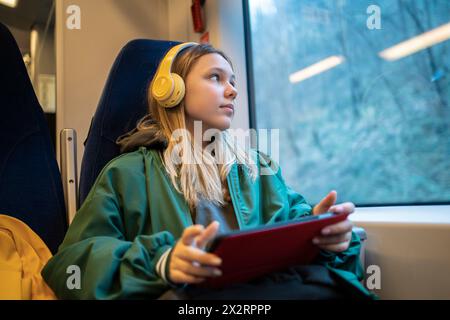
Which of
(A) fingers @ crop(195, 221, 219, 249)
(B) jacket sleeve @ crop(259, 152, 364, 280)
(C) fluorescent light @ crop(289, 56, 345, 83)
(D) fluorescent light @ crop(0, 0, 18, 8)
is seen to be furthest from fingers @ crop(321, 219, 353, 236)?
(D) fluorescent light @ crop(0, 0, 18, 8)

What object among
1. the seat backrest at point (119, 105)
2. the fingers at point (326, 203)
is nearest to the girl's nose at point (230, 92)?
the seat backrest at point (119, 105)

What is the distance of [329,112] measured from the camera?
1554mm

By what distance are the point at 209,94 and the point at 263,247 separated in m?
0.58

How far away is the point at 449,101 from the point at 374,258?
0.54m

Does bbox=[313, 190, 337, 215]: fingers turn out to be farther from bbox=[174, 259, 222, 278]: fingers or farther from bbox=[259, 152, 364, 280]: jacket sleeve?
bbox=[174, 259, 222, 278]: fingers

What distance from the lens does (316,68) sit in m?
1.62

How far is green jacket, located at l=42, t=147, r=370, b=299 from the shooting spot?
70cm

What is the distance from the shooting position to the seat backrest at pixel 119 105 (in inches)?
42.8

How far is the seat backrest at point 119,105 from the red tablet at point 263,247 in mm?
581

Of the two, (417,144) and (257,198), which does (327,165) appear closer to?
(417,144)

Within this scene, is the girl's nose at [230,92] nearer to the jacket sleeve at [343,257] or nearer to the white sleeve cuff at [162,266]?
the jacket sleeve at [343,257]

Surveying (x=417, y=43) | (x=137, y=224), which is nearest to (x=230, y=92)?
(x=137, y=224)

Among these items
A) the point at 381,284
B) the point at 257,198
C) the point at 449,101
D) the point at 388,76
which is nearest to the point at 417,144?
the point at 449,101

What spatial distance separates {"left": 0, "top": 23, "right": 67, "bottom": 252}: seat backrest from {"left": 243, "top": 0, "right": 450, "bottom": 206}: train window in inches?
39.2
